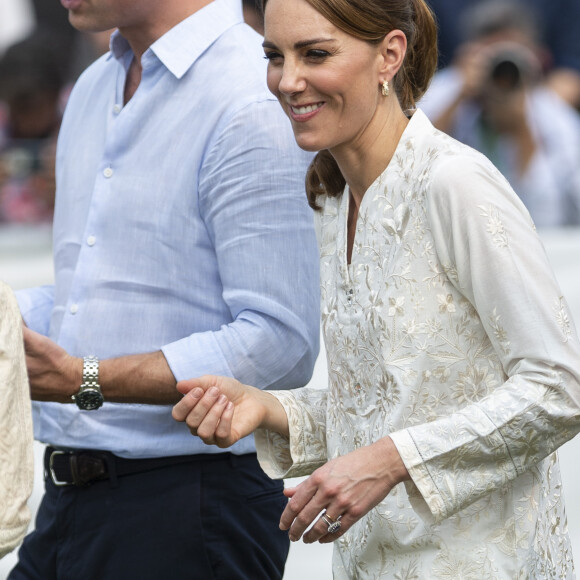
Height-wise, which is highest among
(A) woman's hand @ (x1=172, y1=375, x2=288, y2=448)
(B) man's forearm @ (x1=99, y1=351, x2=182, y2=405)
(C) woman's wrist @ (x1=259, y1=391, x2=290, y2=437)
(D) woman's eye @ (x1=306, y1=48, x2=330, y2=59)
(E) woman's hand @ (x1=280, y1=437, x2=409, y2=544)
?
(D) woman's eye @ (x1=306, y1=48, x2=330, y2=59)

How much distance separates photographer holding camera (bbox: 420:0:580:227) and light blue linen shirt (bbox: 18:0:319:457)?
7.62ft

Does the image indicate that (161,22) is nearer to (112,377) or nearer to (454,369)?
(112,377)


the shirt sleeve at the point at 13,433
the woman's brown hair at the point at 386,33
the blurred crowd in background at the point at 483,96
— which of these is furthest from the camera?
the blurred crowd in background at the point at 483,96

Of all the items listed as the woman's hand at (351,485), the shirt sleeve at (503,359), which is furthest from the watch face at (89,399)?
the shirt sleeve at (503,359)

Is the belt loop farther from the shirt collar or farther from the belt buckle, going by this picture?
the shirt collar

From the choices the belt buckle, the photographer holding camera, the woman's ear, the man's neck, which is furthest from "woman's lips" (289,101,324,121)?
the photographer holding camera

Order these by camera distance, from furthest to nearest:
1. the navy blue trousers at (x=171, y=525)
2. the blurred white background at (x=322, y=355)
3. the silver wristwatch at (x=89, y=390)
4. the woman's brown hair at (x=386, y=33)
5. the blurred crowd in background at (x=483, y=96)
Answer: the blurred crowd in background at (x=483, y=96), the blurred white background at (x=322, y=355), the navy blue trousers at (x=171, y=525), the silver wristwatch at (x=89, y=390), the woman's brown hair at (x=386, y=33)

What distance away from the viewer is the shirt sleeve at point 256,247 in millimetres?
2113

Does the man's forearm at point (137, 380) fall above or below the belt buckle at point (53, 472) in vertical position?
above

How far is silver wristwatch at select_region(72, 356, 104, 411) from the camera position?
207 centimetres

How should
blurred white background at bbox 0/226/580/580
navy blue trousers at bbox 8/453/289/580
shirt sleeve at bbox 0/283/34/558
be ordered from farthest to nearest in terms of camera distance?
blurred white background at bbox 0/226/580/580, navy blue trousers at bbox 8/453/289/580, shirt sleeve at bbox 0/283/34/558

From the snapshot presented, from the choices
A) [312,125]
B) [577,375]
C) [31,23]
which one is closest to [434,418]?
[577,375]

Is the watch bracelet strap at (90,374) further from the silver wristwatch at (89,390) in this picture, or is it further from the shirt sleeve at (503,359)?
the shirt sleeve at (503,359)

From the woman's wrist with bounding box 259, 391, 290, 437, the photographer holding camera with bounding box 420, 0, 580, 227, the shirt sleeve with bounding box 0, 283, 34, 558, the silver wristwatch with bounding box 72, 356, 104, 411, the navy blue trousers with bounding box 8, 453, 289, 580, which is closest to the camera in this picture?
the shirt sleeve with bounding box 0, 283, 34, 558
